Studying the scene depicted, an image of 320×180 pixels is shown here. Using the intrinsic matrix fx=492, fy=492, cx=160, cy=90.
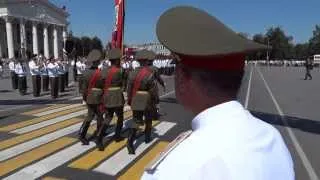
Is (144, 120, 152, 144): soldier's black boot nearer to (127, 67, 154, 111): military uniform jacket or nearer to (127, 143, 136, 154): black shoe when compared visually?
(127, 67, 154, 111): military uniform jacket

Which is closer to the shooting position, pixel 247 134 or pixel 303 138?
pixel 247 134

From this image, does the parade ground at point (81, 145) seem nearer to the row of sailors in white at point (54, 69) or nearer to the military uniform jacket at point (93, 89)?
the military uniform jacket at point (93, 89)

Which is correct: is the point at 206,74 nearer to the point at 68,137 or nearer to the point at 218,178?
the point at 218,178

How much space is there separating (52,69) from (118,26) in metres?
7.85

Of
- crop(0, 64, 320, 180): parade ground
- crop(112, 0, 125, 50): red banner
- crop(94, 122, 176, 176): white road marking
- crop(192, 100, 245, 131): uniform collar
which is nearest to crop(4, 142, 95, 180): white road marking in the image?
crop(0, 64, 320, 180): parade ground

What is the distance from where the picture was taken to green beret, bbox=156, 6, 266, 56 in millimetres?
1478

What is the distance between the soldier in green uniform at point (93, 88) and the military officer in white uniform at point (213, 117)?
7310mm

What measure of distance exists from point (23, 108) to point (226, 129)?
15033 mm

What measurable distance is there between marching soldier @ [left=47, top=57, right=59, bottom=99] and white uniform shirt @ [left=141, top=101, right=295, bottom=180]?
18580 millimetres

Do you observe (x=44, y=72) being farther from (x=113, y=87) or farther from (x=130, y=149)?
(x=130, y=149)

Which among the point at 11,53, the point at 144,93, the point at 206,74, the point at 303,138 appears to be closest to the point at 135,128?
the point at 144,93

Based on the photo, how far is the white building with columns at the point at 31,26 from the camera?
10125 cm

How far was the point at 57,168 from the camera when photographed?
24.1 feet

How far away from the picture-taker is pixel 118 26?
47.3ft
